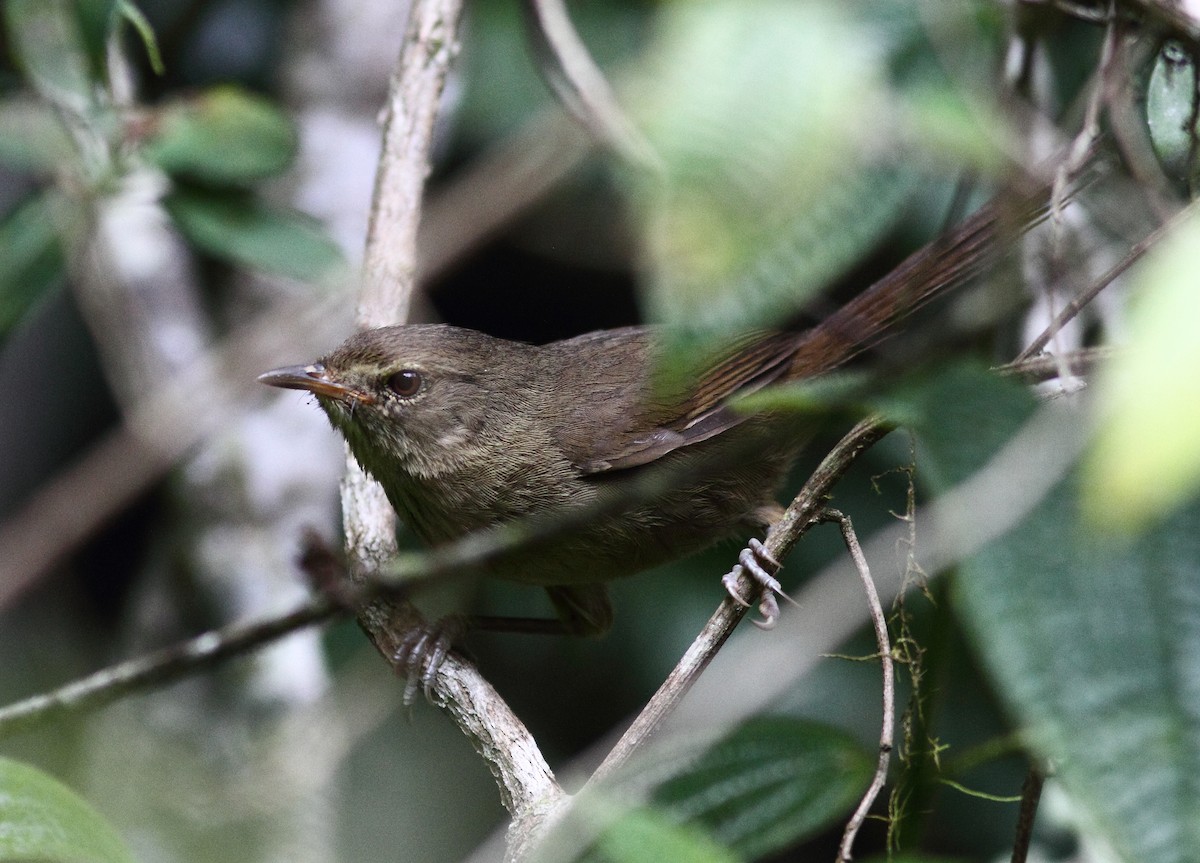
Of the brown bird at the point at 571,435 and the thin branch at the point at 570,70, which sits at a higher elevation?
the thin branch at the point at 570,70

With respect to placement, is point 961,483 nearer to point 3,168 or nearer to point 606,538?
point 606,538

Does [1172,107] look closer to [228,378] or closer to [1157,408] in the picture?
[1157,408]

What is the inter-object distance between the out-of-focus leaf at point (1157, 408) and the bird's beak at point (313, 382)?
2.72m

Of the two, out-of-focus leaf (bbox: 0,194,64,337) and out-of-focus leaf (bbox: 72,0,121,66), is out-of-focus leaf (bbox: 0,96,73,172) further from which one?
out-of-focus leaf (bbox: 72,0,121,66)

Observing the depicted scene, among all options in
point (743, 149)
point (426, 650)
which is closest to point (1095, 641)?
point (743, 149)

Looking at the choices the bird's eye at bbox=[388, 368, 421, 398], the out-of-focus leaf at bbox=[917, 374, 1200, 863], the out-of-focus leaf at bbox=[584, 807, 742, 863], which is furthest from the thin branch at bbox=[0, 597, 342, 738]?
the bird's eye at bbox=[388, 368, 421, 398]

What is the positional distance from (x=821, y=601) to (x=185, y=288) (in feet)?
9.81

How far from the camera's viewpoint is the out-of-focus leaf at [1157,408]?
0.78 m

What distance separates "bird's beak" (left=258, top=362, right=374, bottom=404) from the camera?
10.8 ft

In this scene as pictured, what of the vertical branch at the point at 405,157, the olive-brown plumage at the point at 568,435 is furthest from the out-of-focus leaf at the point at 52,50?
the olive-brown plumage at the point at 568,435

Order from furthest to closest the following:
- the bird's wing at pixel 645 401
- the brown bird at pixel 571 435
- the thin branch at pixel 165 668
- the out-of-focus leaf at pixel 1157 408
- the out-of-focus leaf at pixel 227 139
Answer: the out-of-focus leaf at pixel 227 139
the bird's wing at pixel 645 401
the brown bird at pixel 571 435
the thin branch at pixel 165 668
the out-of-focus leaf at pixel 1157 408

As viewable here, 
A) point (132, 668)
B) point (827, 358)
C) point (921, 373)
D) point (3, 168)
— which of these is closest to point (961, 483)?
point (921, 373)

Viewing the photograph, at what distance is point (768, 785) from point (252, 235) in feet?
8.52

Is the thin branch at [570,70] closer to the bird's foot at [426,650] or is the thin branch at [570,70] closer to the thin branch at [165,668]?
the bird's foot at [426,650]
